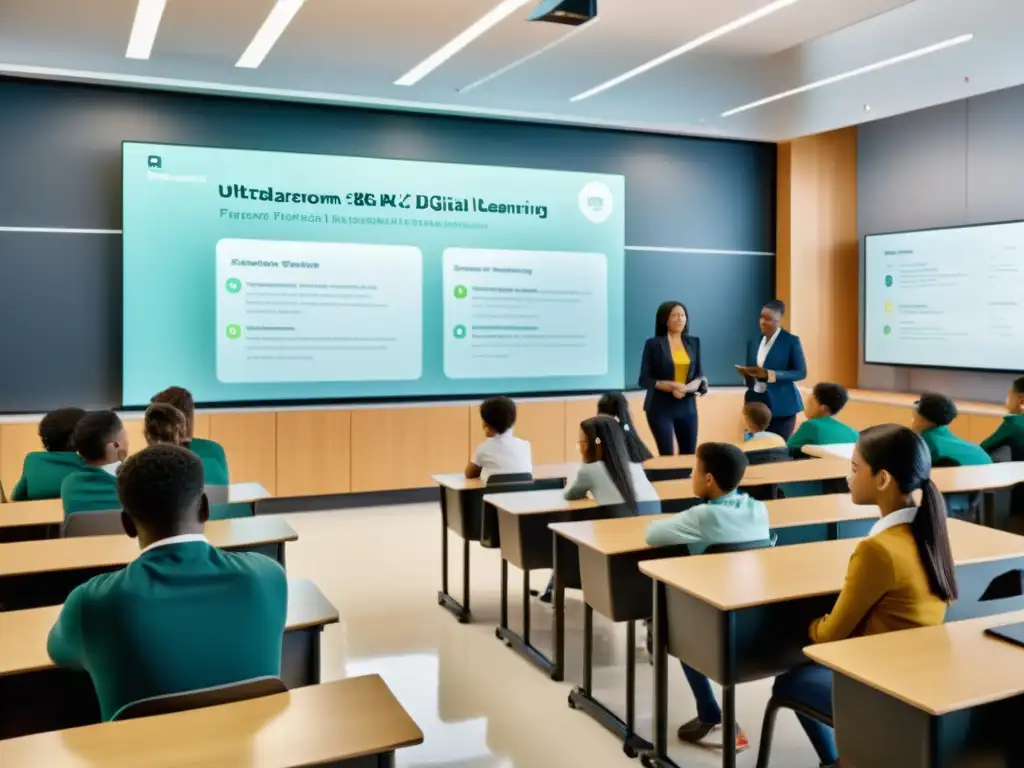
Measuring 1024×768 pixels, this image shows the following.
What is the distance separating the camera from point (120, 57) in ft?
18.7

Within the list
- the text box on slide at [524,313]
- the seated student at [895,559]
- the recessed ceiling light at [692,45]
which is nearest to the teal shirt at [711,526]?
the seated student at [895,559]

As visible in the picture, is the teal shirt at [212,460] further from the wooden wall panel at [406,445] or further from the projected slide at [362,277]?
the wooden wall panel at [406,445]

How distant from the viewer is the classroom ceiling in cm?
508

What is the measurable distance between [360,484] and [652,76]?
3.67 metres

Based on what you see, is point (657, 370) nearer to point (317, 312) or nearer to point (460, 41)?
point (460, 41)

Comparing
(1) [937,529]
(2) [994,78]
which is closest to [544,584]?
(1) [937,529]

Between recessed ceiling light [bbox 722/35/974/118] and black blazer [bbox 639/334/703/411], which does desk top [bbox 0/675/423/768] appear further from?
recessed ceiling light [bbox 722/35/974/118]

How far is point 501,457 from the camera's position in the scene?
14.7 feet

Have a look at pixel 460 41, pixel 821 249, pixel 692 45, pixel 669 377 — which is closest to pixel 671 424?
pixel 669 377

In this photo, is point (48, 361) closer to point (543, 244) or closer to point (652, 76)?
point (543, 244)

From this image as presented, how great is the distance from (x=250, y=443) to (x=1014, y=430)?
490 centimetres

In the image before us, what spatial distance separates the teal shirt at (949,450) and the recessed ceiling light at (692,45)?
2426mm

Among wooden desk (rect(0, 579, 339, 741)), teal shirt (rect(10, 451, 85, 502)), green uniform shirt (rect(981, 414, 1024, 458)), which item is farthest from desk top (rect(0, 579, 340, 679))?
green uniform shirt (rect(981, 414, 1024, 458))

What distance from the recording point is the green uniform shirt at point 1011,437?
4902 mm
